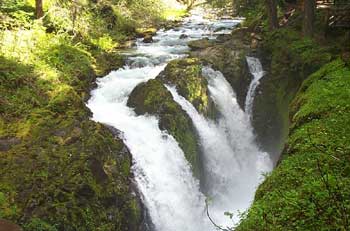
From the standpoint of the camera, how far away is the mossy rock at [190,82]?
536 inches

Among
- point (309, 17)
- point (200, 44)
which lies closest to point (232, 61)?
point (200, 44)

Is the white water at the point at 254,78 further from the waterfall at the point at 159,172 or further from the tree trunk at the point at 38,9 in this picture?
the tree trunk at the point at 38,9

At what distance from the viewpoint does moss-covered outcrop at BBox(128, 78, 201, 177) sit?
39.6ft

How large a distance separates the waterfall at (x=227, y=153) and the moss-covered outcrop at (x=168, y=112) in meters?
0.52

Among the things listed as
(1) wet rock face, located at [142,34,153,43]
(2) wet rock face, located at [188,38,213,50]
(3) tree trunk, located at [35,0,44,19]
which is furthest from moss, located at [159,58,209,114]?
(1) wet rock face, located at [142,34,153,43]

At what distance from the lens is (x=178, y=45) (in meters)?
20.2

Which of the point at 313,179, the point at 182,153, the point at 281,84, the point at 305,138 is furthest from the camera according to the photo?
the point at 281,84

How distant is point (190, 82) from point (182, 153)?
3.15 m

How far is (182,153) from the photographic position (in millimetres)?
11758

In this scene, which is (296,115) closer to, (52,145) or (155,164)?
(155,164)

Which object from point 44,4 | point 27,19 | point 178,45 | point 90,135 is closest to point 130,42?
point 178,45

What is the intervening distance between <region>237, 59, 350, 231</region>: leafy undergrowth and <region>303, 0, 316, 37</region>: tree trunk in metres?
6.83

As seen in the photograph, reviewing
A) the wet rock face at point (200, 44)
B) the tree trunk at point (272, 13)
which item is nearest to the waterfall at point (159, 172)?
the wet rock face at point (200, 44)

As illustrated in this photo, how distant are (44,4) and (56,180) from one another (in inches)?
455
